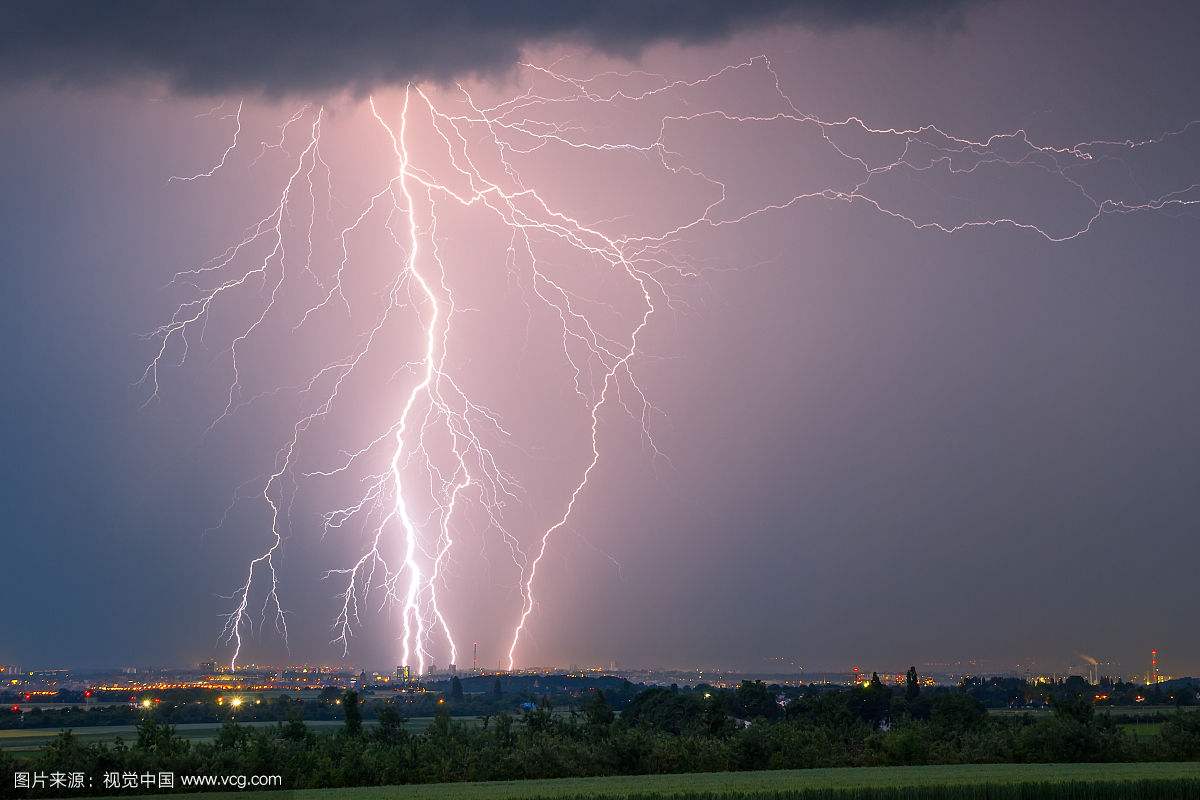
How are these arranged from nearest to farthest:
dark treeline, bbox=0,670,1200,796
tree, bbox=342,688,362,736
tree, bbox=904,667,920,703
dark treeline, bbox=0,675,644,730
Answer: dark treeline, bbox=0,670,1200,796 < tree, bbox=342,688,362,736 < dark treeline, bbox=0,675,644,730 < tree, bbox=904,667,920,703

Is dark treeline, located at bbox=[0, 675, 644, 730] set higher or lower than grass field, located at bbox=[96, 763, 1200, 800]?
lower

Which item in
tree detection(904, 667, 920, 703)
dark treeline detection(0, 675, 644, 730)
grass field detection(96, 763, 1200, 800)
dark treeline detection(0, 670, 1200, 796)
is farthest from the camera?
tree detection(904, 667, 920, 703)

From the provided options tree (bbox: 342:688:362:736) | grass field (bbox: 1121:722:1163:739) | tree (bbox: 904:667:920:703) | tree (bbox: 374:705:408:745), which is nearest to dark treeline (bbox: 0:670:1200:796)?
tree (bbox: 374:705:408:745)

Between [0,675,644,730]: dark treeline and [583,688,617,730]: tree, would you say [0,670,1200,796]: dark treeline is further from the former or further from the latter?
[0,675,644,730]: dark treeline

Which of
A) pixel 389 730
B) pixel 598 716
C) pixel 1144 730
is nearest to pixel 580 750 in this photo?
pixel 598 716

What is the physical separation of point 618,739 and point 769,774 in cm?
377

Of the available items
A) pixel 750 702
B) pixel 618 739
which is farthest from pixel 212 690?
pixel 618 739

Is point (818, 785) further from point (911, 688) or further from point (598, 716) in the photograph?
point (911, 688)

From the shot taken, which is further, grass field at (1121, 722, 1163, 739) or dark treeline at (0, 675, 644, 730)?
dark treeline at (0, 675, 644, 730)

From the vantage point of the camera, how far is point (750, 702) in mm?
50594

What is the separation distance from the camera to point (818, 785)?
18219mm

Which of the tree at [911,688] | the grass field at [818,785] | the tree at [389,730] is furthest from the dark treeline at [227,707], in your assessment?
the tree at [911,688]

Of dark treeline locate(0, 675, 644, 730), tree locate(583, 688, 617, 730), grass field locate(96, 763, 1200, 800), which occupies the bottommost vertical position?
dark treeline locate(0, 675, 644, 730)

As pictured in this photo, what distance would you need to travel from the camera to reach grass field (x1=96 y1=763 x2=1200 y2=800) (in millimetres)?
17375
